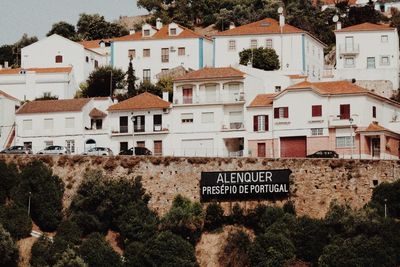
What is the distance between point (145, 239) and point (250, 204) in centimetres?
725

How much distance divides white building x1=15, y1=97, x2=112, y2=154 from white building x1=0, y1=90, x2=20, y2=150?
43.0 inches

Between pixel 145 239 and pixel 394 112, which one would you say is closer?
pixel 145 239

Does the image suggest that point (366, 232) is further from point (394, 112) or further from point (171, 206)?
point (394, 112)

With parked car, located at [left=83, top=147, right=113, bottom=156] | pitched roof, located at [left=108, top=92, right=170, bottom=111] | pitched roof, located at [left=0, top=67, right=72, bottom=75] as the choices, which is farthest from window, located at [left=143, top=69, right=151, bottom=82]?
parked car, located at [left=83, top=147, right=113, bottom=156]

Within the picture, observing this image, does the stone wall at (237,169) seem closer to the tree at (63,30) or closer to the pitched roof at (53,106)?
the pitched roof at (53,106)

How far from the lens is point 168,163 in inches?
2985

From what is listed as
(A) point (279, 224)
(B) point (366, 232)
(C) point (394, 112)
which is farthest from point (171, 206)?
(C) point (394, 112)

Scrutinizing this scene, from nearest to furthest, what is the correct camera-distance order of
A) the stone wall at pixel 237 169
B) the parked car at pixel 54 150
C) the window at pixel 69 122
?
the stone wall at pixel 237 169 → the parked car at pixel 54 150 → the window at pixel 69 122

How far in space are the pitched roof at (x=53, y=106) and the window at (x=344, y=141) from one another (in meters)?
20.7

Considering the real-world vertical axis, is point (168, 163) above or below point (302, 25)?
below

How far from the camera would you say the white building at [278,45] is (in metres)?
97.6

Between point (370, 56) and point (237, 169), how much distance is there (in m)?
26.5

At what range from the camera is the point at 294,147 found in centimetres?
7969

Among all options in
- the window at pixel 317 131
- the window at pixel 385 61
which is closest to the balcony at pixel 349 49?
the window at pixel 385 61
